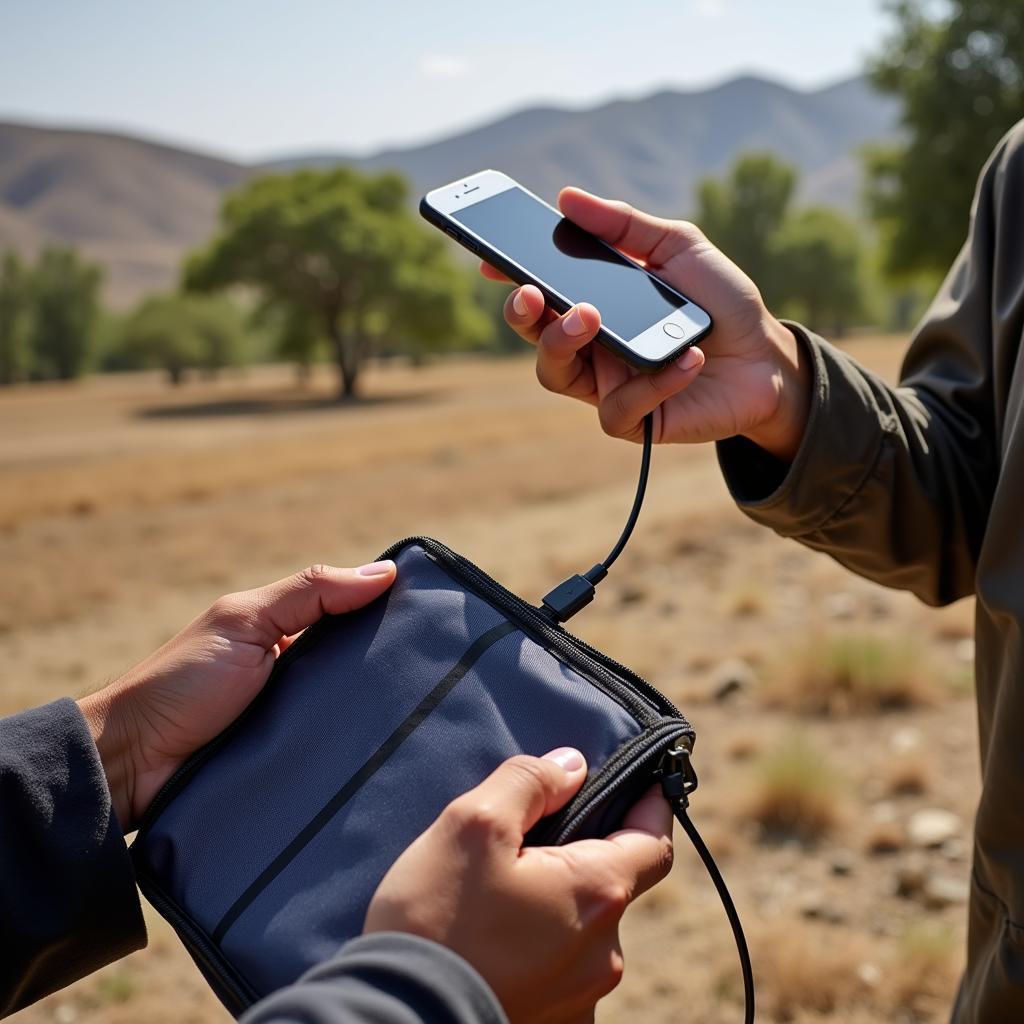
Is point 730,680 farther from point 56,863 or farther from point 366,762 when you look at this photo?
point 56,863

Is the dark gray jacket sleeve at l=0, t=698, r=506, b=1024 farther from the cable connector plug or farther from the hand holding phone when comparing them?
the hand holding phone

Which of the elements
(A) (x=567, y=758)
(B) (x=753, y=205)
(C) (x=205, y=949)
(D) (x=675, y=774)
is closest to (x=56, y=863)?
(C) (x=205, y=949)

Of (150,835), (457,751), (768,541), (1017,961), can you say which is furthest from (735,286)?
(768,541)

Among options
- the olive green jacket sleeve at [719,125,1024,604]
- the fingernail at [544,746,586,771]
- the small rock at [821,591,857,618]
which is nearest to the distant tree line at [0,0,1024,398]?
the small rock at [821,591,857,618]

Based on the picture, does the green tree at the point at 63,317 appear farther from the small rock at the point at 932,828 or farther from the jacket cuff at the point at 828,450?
the jacket cuff at the point at 828,450

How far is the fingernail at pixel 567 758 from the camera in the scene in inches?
46.3

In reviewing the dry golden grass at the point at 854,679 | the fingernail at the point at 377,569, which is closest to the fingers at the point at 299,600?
the fingernail at the point at 377,569

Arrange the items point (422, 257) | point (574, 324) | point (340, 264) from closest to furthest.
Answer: point (574, 324) < point (340, 264) < point (422, 257)

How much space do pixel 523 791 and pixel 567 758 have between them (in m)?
A: 0.10

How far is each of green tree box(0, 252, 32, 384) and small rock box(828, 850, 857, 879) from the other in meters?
63.1

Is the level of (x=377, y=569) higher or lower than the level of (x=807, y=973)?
higher

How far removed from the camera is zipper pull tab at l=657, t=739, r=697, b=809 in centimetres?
123

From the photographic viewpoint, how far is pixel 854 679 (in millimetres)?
4859

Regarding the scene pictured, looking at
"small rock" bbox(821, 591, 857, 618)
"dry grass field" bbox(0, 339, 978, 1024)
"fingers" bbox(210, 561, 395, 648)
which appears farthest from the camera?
"small rock" bbox(821, 591, 857, 618)
